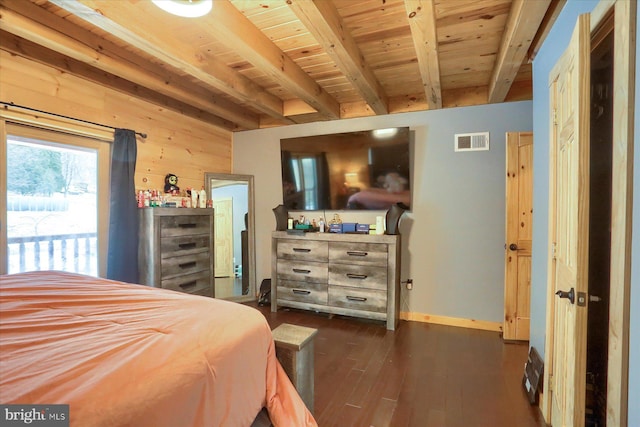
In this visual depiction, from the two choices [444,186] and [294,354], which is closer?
[294,354]

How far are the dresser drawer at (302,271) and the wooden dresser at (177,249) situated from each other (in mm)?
841

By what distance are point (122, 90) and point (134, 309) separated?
2553 mm

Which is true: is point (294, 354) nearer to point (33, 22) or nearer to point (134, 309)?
point (134, 309)

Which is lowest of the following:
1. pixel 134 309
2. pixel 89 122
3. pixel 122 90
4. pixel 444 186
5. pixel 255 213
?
pixel 134 309

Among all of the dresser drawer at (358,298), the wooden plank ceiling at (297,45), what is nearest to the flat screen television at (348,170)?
the wooden plank ceiling at (297,45)

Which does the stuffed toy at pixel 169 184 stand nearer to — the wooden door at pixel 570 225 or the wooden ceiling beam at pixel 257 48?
the wooden ceiling beam at pixel 257 48

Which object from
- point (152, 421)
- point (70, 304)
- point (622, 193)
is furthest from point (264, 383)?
point (622, 193)

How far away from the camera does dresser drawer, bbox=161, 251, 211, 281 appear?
2.85 m

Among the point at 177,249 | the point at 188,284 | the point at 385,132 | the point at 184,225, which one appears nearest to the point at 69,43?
the point at 184,225

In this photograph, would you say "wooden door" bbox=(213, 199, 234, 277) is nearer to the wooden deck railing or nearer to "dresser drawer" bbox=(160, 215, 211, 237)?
"dresser drawer" bbox=(160, 215, 211, 237)

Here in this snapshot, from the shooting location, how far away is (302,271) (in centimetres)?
343

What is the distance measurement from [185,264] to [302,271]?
50.8 inches

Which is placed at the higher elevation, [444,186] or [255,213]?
[444,186]

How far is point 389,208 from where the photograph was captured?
328cm
